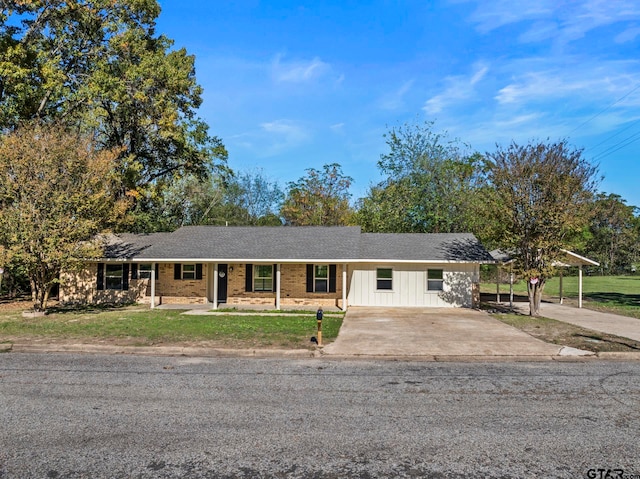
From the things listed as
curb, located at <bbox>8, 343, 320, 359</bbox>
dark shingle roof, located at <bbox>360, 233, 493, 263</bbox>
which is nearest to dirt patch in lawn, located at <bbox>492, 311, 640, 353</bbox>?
dark shingle roof, located at <bbox>360, 233, 493, 263</bbox>

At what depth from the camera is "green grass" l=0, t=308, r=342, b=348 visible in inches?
476

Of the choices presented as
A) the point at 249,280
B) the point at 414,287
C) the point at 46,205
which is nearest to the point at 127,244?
the point at 46,205

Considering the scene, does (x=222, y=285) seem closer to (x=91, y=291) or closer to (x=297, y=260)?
(x=297, y=260)

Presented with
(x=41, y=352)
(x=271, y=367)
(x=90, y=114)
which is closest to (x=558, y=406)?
(x=271, y=367)

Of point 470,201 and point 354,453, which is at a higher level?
point 470,201

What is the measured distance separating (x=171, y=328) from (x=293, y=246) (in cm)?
820

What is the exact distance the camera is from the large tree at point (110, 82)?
22656 millimetres

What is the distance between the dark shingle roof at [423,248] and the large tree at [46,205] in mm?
11606

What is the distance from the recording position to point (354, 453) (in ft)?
16.7

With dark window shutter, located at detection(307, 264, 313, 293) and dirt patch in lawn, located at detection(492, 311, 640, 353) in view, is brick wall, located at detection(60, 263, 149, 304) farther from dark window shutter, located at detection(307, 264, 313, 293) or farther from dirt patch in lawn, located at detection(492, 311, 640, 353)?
dirt patch in lawn, located at detection(492, 311, 640, 353)

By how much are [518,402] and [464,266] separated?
48.6 feet

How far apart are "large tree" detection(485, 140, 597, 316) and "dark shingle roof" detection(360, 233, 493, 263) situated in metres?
2.33

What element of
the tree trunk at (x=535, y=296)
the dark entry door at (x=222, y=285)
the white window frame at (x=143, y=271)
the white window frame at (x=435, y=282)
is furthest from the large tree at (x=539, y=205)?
the white window frame at (x=143, y=271)

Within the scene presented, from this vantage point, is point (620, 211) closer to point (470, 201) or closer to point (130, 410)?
point (470, 201)
